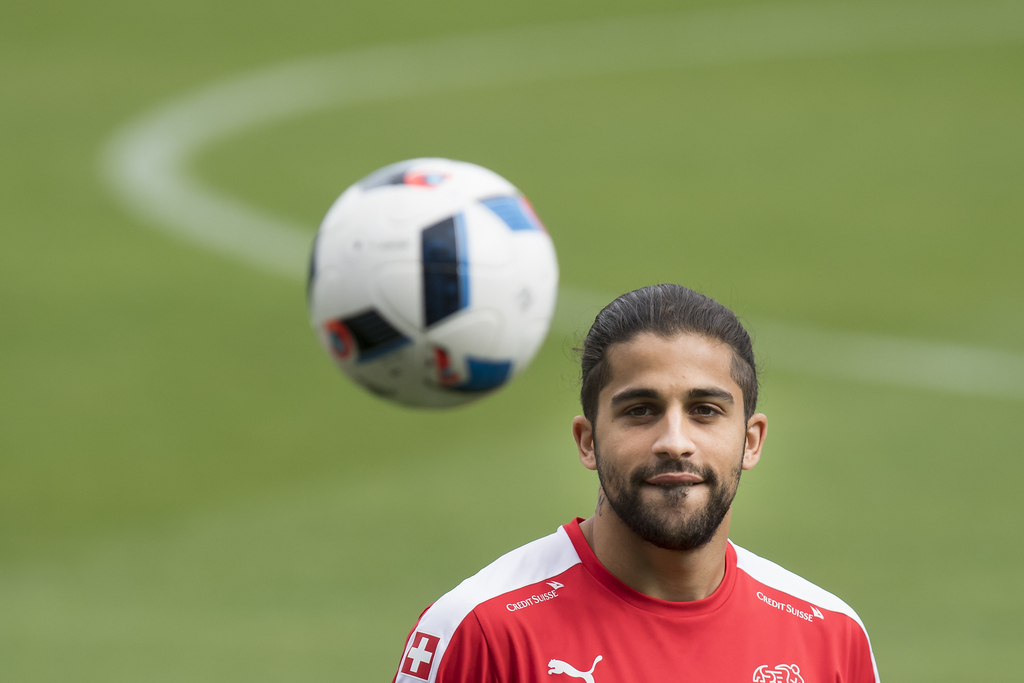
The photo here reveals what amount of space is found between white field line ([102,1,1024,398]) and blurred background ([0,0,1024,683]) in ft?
0.26

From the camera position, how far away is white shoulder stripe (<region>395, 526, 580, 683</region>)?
3.61 metres

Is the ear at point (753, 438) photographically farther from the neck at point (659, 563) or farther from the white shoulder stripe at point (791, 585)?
the white shoulder stripe at point (791, 585)

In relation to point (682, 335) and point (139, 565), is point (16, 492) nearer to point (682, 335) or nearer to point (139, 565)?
point (139, 565)

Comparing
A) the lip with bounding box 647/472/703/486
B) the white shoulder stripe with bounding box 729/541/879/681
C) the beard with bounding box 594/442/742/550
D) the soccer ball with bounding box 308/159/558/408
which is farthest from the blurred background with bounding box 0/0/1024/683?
the lip with bounding box 647/472/703/486

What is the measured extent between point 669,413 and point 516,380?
A: 39.2ft

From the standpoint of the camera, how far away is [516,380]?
50.8ft

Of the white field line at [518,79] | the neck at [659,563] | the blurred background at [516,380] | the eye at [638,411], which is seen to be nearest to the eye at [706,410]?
the eye at [638,411]

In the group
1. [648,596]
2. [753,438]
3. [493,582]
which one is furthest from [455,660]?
[753,438]

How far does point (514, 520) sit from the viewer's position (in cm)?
1222

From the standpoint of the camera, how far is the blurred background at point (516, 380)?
11398 mm

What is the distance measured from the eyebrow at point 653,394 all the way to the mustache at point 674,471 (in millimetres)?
206

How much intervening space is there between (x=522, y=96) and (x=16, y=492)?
13.0 m

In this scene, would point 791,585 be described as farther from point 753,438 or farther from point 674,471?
point 674,471

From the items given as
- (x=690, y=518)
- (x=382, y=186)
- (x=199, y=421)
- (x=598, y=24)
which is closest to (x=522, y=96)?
(x=598, y=24)
